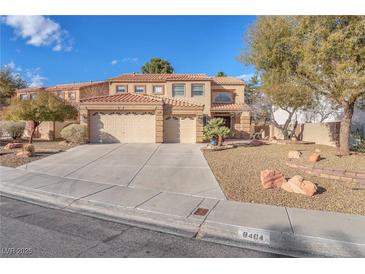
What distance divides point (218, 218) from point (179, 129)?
46.2ft

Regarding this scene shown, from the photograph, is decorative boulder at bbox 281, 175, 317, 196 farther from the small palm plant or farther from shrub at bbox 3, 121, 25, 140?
shrub at bbox 3, 121, 25, 140

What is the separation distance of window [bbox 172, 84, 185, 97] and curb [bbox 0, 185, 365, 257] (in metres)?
17.9

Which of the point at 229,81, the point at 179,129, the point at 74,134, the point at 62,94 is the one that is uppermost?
the point at 229,81

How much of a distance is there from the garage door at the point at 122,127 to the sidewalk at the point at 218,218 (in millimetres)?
10993

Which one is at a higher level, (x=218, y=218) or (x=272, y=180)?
(x=272, y=180)

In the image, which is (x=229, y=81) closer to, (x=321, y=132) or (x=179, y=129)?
(x=179, y=129)

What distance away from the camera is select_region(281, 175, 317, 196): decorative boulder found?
244 inches

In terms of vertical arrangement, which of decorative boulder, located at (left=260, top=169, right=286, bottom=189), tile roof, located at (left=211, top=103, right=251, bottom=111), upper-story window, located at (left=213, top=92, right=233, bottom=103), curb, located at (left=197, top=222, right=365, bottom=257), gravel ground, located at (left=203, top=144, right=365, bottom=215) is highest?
upper-story window, located at (left=213, top=92, right=233, bottom=103)

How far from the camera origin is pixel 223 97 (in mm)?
24938

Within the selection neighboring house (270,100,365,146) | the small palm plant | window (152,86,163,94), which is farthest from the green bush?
window (152,86,163,94)

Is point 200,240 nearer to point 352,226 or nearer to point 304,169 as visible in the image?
point 352,226

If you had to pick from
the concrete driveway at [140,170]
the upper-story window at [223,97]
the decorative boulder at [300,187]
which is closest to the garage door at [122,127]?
the concrete driveway at [140,170]

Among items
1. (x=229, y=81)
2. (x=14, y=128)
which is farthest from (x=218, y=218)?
(x=229, y=81)

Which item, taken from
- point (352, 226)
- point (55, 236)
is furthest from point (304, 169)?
point (55, 236)
